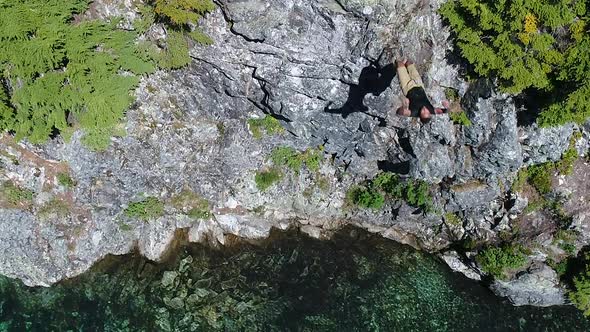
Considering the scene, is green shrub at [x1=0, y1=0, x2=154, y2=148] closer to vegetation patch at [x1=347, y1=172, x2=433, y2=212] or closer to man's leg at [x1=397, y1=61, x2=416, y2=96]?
man's leg at [x1=397, y1=61, x2=416, y2=96]

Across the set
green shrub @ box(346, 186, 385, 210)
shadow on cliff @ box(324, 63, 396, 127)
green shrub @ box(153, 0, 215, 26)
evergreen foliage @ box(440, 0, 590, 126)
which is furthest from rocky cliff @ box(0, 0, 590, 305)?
evergreen foliage @ box(440, 0, 590, 126)

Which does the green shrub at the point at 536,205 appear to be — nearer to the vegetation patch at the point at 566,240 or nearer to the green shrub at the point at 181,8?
the vegetation patch at the point at 566,240

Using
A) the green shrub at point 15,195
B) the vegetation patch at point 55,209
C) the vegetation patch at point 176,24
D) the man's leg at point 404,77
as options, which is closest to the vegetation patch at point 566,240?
the man's leg at point 404,77

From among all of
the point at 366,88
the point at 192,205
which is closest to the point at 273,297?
the point at 192,205

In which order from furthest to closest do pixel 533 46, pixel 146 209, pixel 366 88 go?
pixel 146 209
pixel 366 88
pixel 533 46

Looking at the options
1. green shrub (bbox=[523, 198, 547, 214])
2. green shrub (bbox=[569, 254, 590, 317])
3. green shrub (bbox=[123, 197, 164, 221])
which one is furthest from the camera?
green shrub (bbox=[123, 197, 164, 221])

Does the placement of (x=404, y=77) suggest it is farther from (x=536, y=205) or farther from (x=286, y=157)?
(x=536, y=205)

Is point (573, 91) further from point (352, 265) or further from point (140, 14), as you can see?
point (140, 14)
